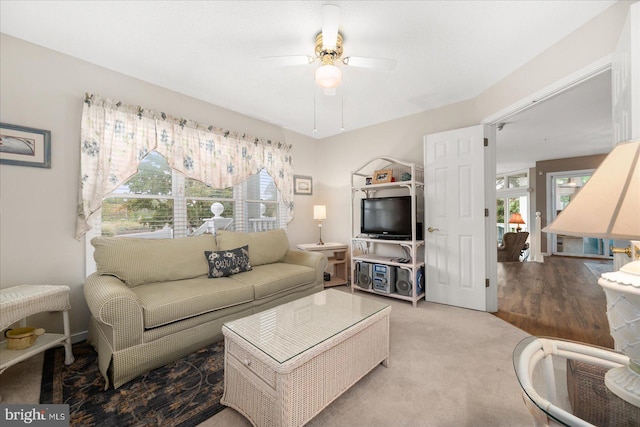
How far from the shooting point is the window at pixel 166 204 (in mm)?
2641

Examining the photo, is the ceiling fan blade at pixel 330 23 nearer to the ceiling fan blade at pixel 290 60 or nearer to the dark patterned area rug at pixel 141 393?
the ceiling fan blade at pixel 290 60

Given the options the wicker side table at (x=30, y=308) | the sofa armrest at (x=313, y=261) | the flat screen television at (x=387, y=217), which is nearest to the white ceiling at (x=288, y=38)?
the flat screen television at (x=387, y=217)

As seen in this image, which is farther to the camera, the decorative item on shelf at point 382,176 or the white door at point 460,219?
the decorative item on shelf at point 382,176

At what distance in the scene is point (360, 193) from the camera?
4.25 m

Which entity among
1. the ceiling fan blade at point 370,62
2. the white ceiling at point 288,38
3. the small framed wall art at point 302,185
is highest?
the white ceiling at point 288,38

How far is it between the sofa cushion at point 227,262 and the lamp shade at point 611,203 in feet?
8.60

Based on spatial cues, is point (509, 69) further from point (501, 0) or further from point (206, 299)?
point (206, 299)

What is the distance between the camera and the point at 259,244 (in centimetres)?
326

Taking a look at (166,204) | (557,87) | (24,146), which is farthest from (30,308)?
(557,87)

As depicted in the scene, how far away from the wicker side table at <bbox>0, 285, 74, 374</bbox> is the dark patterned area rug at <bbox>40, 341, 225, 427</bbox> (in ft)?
0.68

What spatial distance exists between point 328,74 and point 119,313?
216cm

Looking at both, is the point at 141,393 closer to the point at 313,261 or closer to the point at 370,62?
the point at 313,261

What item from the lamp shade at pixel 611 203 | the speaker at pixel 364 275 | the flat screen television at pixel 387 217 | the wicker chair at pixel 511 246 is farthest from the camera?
the wicker chair at pixel 511 246

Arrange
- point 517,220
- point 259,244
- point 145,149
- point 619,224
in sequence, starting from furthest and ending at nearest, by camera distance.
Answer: point 517,220
point 259,244
point 145,149
point 619,224
